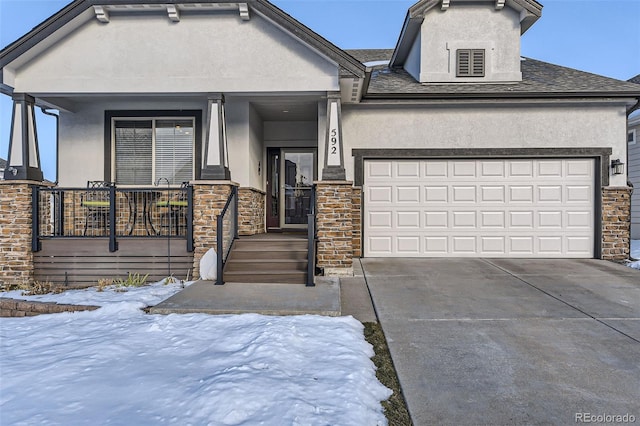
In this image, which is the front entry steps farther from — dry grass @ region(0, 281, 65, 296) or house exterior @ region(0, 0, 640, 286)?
dry grass @ region(0, 281, 65, 296)

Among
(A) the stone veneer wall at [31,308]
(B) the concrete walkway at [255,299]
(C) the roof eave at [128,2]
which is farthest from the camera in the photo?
(C) the roof eave at [128,2]

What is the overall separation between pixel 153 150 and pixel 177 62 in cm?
227

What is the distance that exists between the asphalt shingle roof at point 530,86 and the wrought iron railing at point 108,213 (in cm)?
478

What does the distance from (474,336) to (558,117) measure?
21.7 ft

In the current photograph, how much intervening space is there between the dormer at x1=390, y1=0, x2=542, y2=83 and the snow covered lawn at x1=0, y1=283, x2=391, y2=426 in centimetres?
738

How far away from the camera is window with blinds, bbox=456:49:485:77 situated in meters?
8.91

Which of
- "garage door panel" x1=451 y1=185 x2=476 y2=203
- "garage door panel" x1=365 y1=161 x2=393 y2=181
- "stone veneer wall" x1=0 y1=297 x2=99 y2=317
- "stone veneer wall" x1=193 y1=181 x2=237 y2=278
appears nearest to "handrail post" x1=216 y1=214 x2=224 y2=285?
"stone veneer wall" x1=193 y1=181 x2=237 y2=278

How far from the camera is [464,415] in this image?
2.47 m

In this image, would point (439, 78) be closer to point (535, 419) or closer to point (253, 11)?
point (253, 11)

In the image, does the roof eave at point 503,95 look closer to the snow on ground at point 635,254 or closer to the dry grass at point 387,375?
the snow on ground at point 635,254

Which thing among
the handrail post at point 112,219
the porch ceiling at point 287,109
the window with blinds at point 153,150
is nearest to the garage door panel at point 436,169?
the porch ceiling at point 287,109

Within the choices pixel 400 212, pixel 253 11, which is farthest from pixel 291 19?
pixel 400 212

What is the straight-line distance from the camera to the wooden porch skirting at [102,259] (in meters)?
6.58

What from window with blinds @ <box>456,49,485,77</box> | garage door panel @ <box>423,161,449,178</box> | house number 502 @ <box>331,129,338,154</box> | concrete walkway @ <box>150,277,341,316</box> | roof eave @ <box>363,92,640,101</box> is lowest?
concrete walkway @ <box>150,277,341,316</box>
